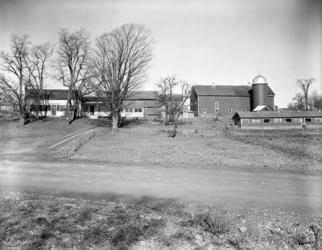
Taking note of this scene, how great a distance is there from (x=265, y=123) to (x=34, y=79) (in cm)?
4857

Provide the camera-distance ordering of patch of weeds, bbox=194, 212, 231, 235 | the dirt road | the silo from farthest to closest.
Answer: the silo
the dirt road
patch of weeds, bbox=194, 212, 231, 235

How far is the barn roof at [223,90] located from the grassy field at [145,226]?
191ft

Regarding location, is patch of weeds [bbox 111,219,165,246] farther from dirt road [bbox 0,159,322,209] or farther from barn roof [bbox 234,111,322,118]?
barn roof [bbox 234,111,322,118]

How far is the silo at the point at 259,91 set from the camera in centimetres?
6016

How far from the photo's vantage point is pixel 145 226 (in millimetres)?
4887

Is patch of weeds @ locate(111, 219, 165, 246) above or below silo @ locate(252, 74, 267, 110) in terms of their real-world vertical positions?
below

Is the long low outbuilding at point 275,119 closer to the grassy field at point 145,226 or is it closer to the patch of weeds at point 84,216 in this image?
the grassy field at point 145,226

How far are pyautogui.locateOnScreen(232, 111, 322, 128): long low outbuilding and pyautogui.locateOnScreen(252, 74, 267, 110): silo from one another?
13095 mm

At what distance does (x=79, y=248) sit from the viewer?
13.3ft

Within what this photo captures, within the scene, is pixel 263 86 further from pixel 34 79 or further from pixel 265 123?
pixel 34 79

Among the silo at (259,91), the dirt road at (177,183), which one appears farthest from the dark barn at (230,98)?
the dirt road at (177,183)

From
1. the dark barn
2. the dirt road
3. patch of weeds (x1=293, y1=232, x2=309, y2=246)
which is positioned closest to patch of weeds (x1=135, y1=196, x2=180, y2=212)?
the dirt road

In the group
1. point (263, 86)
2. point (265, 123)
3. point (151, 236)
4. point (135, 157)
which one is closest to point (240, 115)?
point (265, 123)

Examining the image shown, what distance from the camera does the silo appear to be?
6016 centimetres
